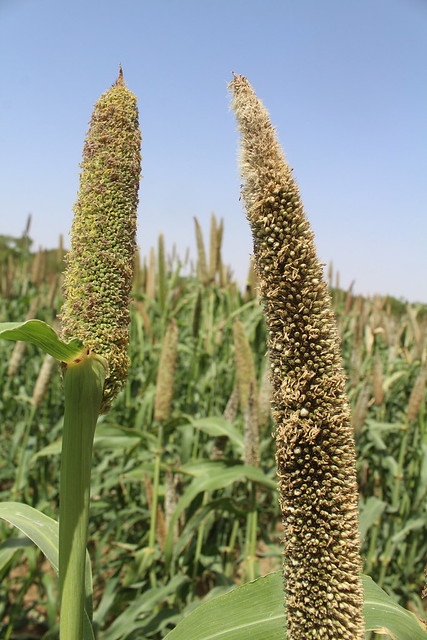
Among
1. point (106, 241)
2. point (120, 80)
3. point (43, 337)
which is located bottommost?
point (43, 337)

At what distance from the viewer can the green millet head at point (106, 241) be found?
3.73ft

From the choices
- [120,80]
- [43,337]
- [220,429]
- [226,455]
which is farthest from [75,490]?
[226,455]

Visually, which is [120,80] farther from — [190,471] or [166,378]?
[190,471]

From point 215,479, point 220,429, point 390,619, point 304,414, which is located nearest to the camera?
point 304,414

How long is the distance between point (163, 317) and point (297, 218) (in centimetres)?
491

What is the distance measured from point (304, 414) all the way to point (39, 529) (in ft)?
2.68

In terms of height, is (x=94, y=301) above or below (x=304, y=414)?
above

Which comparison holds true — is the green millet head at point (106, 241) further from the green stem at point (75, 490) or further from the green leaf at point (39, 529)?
the green leaf at point (39, 529)

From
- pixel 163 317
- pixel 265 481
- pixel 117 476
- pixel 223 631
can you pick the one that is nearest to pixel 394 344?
pixel 163 317

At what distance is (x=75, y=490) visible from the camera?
1.03m

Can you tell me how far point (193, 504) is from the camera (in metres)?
3.62

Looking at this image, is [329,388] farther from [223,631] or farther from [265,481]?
[265,481]

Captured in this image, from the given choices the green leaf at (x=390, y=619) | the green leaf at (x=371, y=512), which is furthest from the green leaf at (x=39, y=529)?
the green leaf at (x=371, y=512)

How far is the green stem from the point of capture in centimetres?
103
